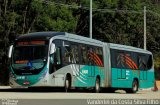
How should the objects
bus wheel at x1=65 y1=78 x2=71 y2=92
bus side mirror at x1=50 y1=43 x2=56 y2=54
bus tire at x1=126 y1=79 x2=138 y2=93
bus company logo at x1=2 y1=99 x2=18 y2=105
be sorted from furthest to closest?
1. bus tire at x1=126 y1=79 x2=138 y2=93
2. bus wheel at x1=65 y1=78 x2=71 y2=92
3. bus side mirror at x1=50 y1=43 x2=56 y2=54
4. bus company logo at x1=2 y1=99 x2=18 y2=105

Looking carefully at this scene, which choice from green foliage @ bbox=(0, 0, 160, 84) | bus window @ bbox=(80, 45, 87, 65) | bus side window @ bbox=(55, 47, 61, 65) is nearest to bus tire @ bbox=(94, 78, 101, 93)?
bus window @ bbox=(80, 45, 87, 65)

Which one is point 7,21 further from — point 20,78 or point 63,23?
point 20,78

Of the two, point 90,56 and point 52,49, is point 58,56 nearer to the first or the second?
point 52,49

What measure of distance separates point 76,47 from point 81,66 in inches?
48.3

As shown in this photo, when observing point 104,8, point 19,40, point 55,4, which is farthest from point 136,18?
point 19,40

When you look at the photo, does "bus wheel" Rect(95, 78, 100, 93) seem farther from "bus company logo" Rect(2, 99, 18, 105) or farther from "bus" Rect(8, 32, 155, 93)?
"bus company logo" Rect(2, 99, 18, 105)

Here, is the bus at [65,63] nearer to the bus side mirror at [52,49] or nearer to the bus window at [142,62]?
the bus side mirror at [52,49]

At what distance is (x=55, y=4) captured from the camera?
59.4 meters

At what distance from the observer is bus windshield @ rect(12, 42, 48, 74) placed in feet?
93.5

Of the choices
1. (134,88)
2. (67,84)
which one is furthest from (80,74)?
(134,88)

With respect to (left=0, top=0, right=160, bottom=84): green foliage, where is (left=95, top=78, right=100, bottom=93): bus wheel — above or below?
below

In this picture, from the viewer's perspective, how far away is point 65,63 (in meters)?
29.6

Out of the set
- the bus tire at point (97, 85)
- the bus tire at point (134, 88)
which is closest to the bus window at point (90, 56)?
the bus tire at point (97, 85)

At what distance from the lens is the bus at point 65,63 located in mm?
28531
